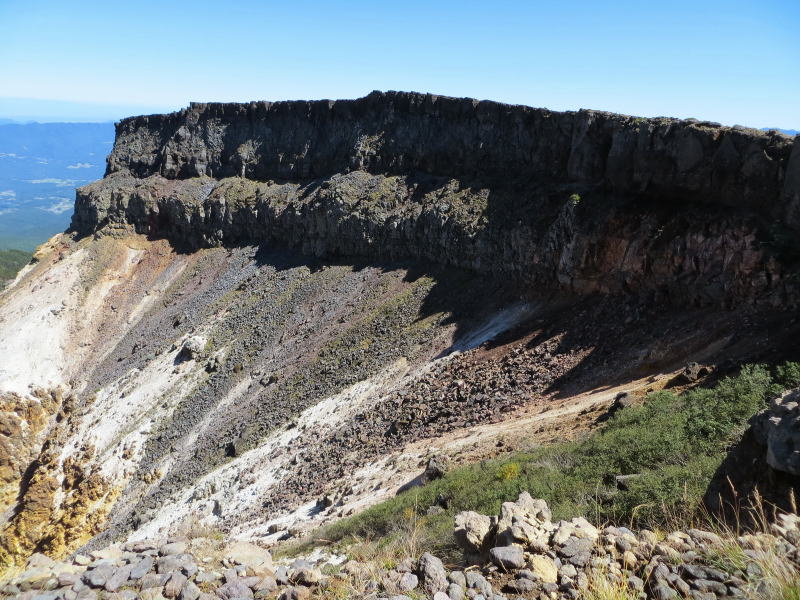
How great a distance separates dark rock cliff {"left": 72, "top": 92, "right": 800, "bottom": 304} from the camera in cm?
2198

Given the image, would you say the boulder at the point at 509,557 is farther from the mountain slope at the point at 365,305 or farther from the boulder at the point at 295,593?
the mountain slope at the point at 365,305

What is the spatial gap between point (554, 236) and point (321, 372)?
15261 mm

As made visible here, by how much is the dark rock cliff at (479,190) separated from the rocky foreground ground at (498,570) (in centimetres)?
1601

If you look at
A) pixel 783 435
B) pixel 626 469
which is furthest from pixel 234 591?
pixel 626 469

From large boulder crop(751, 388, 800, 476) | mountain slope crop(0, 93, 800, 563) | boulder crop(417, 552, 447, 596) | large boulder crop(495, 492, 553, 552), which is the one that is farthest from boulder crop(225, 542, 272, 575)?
mountain slope crop(0, 93, 800, 563)

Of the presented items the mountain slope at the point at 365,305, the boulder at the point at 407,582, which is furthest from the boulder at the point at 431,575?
the mountain slope at the point at 365,305

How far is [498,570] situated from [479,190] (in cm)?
3153

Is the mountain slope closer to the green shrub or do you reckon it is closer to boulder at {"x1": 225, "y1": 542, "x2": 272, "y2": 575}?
the green shrub

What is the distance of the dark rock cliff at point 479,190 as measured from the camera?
72.1 feet

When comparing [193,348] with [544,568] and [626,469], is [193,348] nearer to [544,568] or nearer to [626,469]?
[626,469]

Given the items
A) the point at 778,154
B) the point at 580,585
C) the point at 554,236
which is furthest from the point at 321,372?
the point at 580,585

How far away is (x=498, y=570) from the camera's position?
7.29 m

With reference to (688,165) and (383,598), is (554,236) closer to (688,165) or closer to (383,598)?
(688,165)

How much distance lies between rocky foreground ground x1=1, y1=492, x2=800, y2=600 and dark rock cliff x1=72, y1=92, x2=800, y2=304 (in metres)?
16.0
